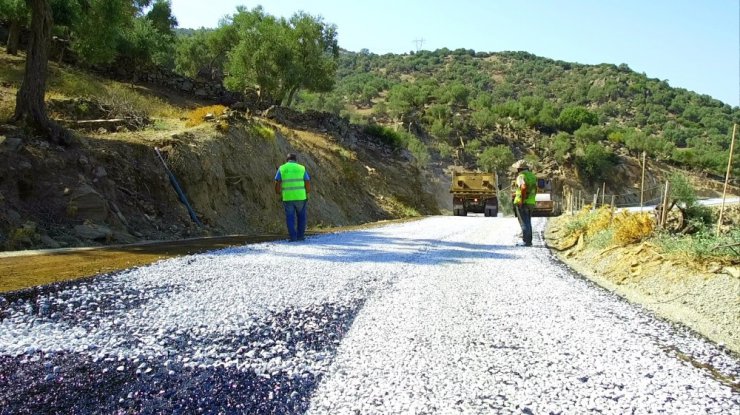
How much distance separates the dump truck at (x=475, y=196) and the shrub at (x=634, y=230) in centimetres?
2138

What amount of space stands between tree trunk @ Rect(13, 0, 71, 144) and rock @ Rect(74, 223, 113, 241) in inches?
103

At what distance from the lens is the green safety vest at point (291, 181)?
10.9 meters

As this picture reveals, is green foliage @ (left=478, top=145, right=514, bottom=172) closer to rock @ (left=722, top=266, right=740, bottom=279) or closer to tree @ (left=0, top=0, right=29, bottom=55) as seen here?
tree @ (left=0, top=0, right=29, bottom=55)

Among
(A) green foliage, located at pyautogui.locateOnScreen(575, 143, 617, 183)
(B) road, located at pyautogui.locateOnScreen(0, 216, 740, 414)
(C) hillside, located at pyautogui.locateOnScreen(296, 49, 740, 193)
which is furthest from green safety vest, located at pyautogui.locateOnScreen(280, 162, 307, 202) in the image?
(A) green foliage, located at pyautogui.locateOnScreen(575, 143, 617, 183)

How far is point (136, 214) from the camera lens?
449 inches

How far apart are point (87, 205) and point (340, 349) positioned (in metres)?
7.91

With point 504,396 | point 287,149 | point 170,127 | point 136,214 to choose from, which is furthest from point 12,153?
point 287,149

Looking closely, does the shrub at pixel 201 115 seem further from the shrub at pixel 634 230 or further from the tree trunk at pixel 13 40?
the shrub at pixel 634 230

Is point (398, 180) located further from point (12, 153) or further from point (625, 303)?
point (625, 303)

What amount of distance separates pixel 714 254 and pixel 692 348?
3.16 meters

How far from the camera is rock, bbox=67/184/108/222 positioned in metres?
9.83

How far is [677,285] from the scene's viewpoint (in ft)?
21.5

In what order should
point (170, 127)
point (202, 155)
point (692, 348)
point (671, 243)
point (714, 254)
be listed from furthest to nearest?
point (170, 127) → point (202, 155) → point (671, 243) → point (714, 254) → point (692, 348)

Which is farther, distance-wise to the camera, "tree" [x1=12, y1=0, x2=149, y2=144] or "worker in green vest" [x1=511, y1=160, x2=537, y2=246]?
"worker in green vest" [x1=511, y1=160, x2=537, y2=246]
